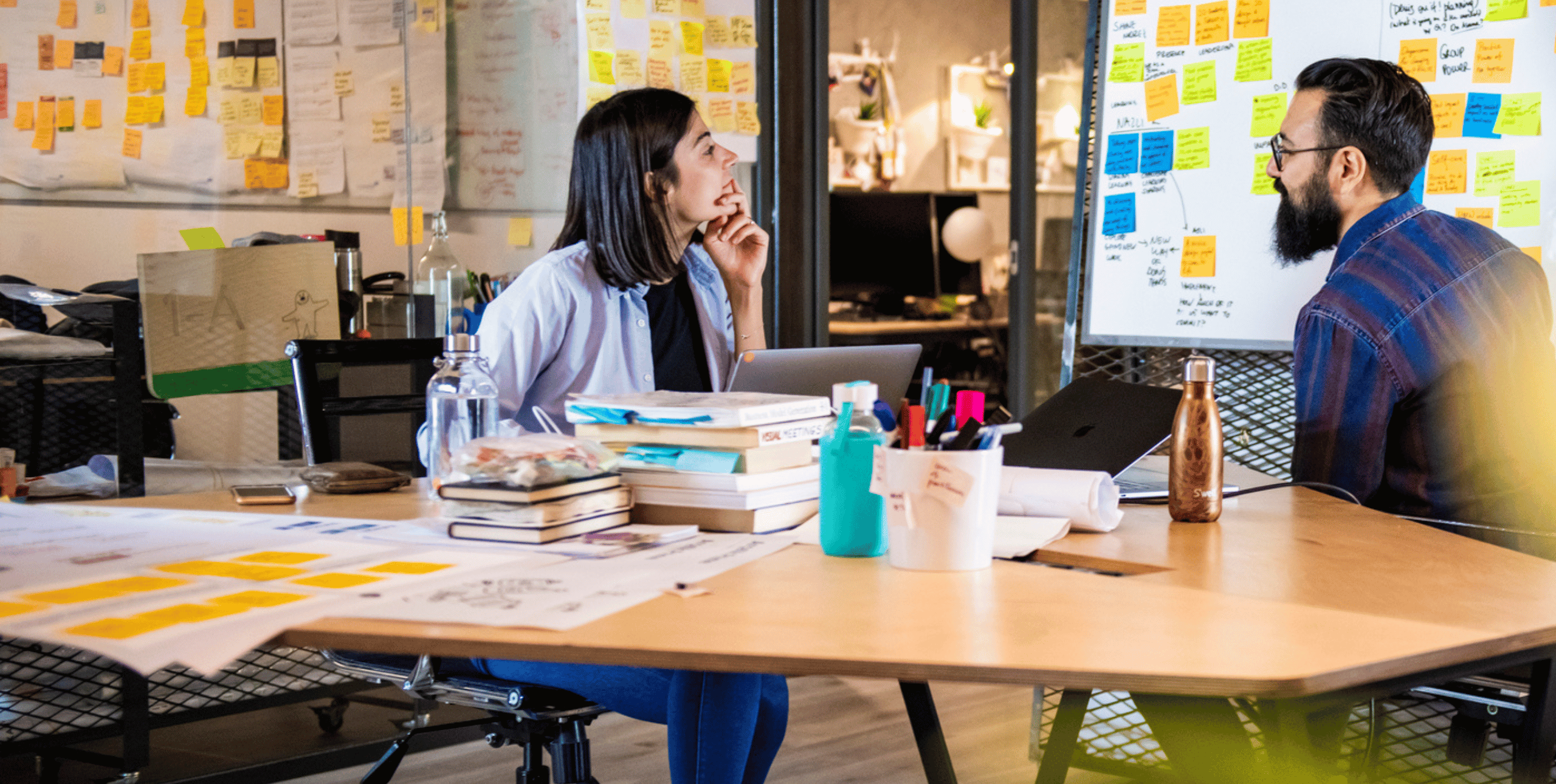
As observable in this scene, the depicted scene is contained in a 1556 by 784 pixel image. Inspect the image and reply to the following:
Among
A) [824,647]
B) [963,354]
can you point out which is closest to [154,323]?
[824,647]

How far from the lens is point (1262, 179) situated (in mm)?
2605

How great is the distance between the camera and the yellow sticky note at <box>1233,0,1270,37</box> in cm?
260

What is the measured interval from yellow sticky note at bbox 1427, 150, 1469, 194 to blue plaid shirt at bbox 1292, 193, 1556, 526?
48 cm

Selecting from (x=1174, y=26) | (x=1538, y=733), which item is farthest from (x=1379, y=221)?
(x=1538, y=733)

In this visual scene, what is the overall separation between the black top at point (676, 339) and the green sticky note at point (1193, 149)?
1.14 m

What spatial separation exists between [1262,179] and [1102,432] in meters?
1.35

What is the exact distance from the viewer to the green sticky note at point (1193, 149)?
2695 millimetres

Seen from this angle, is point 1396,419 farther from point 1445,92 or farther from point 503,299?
point 503,299

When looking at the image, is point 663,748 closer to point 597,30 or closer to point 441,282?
point 441,282

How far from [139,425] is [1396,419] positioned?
2.20 metres

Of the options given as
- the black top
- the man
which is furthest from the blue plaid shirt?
the black top

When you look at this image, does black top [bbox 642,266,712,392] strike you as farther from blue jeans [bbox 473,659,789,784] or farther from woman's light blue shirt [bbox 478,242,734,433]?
blue jeans [bbox 473,659,789,784]

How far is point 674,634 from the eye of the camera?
90 cm

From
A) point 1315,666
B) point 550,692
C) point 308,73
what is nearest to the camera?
point 1315,666
